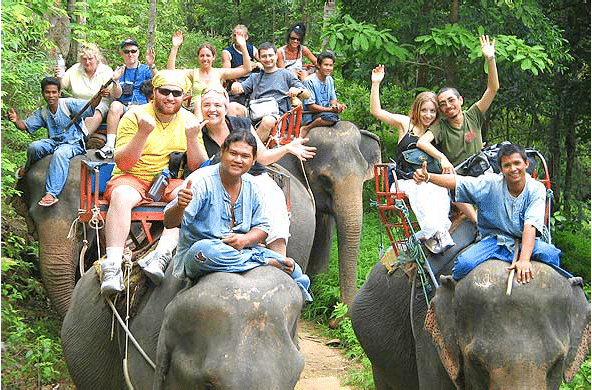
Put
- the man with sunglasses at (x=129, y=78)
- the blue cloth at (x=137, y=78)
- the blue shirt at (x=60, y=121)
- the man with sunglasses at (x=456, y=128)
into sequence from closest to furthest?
1. the man with sunglasses at (x=456, y=128)
2. the blue shirt at (x=60, y=121)
3. the man with sunglasses at (x=129, y=78)
4. the blue cloth at (x=137, y=78)

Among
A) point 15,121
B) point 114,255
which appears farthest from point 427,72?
point 114,255

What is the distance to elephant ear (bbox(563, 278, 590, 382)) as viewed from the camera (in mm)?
4829

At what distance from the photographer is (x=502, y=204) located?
16.9ft

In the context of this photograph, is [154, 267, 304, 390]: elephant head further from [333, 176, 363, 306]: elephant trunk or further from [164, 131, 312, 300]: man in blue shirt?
[333, 176, 363, 306]: elephant trunk

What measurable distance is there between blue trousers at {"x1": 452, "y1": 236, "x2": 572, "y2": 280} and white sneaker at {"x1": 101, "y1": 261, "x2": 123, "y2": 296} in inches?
67.1

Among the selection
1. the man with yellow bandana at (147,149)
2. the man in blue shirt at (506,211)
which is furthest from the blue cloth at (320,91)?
the man in blue shirt at (506,211)

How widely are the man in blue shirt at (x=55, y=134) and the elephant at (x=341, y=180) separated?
2.08m

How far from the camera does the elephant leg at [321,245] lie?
1040 centimetres

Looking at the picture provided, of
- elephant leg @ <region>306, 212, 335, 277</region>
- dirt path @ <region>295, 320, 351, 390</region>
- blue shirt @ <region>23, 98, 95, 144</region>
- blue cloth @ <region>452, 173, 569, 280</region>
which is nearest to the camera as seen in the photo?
blue cloth @ <region>452, 173, 569, 280</region>

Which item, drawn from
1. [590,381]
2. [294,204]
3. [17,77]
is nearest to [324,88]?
[294,204]

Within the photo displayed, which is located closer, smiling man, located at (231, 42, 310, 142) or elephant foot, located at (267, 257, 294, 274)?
elephant foot, located at (267, 257, 294, 274)

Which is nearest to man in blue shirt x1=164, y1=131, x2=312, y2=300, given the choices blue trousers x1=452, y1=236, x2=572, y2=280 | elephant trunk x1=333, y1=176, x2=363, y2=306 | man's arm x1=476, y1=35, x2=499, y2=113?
blue trousers x1=452, y1=236, x2=572, y2=280

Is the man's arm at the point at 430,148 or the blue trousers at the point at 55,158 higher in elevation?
the man's arm at the point at 430,148

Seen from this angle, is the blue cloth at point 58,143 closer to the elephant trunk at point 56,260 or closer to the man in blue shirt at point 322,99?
the elephant trunk at point 56,260
